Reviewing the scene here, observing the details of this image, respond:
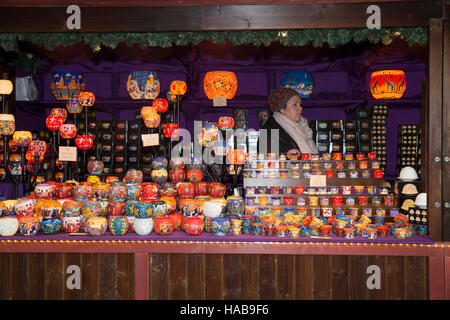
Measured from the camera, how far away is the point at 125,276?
2602 millimetres

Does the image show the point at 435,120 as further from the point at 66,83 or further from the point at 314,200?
the point at 66,83

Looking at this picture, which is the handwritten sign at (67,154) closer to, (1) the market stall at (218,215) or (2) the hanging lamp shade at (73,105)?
(1) the market stall at (218,215)

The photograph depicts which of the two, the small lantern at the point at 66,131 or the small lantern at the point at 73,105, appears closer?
the small lantern at the point at 66,131

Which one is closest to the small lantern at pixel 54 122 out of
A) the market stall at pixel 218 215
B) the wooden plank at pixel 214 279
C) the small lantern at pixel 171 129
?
the market stall at pixel 218 215

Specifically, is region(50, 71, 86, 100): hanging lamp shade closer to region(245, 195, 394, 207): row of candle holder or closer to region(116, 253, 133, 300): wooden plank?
region(245, 195, 394, 207): row of candle holder

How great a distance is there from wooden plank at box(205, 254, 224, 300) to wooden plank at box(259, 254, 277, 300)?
271 mm

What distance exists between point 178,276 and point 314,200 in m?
1.85

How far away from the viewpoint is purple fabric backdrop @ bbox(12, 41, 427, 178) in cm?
607

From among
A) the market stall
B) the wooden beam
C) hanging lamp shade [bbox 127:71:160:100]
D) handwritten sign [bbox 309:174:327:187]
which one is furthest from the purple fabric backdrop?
the wooden beam

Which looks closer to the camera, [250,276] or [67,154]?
[250,276]

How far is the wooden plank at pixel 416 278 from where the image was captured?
2.53m

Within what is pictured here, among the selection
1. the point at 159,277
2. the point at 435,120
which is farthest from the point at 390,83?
the point at 159,277

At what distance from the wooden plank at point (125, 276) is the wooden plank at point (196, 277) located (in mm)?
305

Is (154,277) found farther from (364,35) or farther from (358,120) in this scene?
(358,120)
